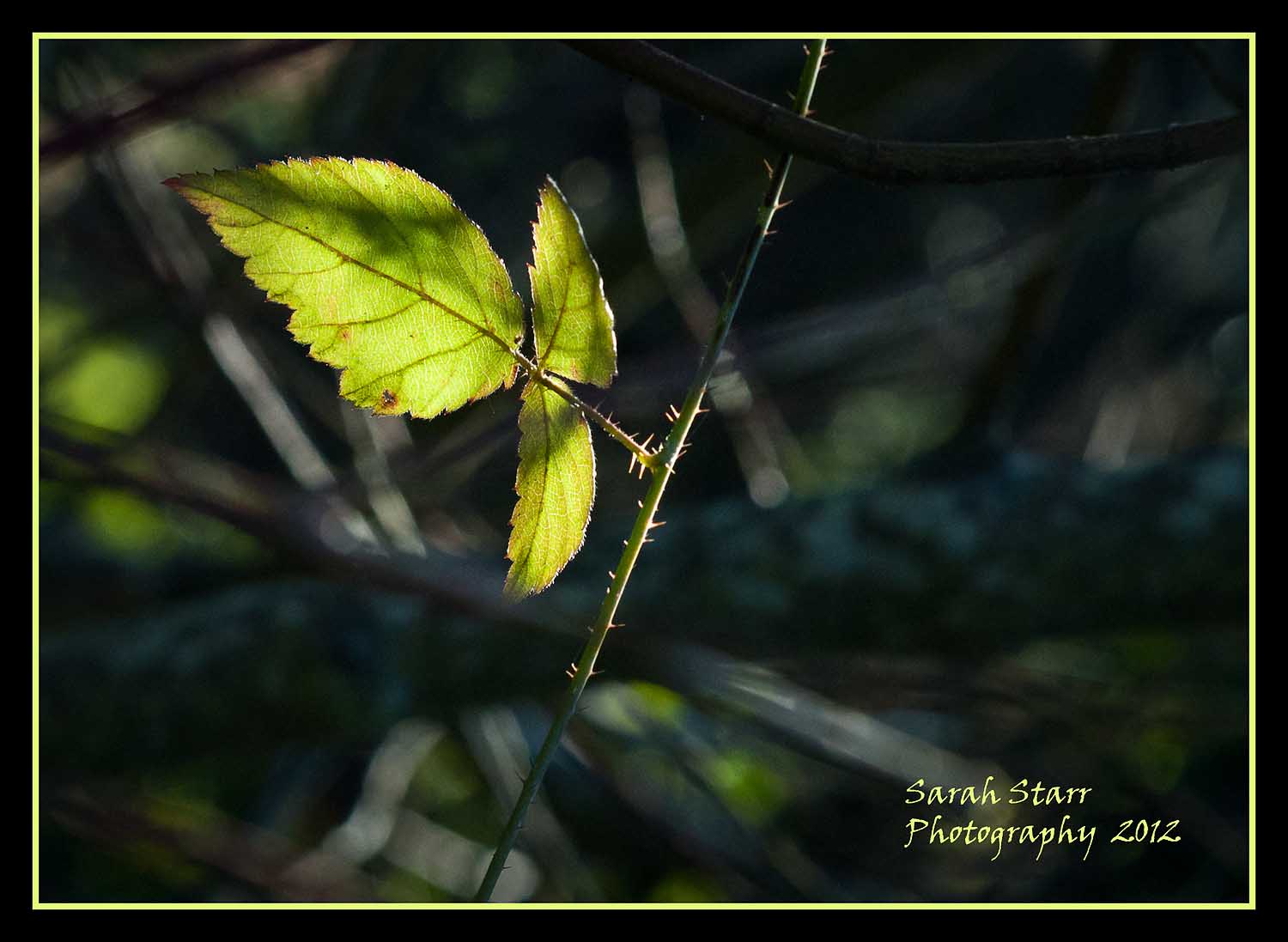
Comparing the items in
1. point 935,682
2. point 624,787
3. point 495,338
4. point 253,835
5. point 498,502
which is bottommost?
point 495,338

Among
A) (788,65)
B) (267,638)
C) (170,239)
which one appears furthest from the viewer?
(788,65)

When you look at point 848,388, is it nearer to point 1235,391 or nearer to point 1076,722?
point 1235,391

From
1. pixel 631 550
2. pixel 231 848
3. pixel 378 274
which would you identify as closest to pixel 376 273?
pixel 378 274

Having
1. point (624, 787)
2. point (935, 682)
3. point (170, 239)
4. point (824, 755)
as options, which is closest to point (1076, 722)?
point (935, 682)

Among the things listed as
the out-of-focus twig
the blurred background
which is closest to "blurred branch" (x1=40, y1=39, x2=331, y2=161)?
the blurred background

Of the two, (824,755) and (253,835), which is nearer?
(824,755)
